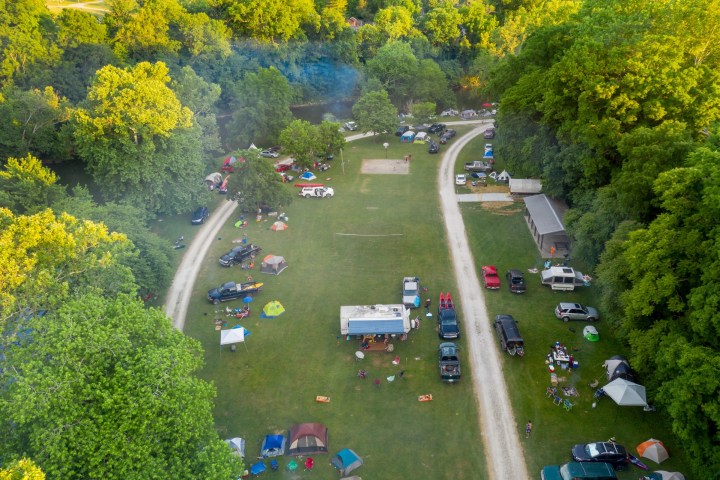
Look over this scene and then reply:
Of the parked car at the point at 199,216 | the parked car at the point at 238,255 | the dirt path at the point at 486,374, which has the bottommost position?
the parked car at the point at 199,216

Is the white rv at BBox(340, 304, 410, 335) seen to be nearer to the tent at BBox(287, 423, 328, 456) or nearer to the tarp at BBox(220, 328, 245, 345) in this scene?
the tarp at BBox(220, 328, 245, 345)

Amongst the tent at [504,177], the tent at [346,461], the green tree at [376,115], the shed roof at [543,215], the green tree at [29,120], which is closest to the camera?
the tent at [346,461]

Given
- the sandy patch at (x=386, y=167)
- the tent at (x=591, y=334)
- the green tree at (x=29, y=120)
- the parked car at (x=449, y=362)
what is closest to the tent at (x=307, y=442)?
the parked car at (x=449, y=362)

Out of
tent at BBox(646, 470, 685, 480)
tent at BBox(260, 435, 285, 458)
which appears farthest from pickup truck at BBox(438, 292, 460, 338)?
tent at BBox(646, 470, 685, 480)

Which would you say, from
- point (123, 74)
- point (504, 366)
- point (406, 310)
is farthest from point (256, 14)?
point (504, 366)

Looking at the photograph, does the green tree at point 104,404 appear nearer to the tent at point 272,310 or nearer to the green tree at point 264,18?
the tent at point 272,310

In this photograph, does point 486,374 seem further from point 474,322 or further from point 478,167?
point 478,167

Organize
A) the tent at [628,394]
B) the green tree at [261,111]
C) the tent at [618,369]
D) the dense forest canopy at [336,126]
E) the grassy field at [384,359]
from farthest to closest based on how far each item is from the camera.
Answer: the green tree at [261,111] → the tent at [618,369] → the tent at [628,394] → the grassy field at [384,359] → the dense forest canopy at [336,126]

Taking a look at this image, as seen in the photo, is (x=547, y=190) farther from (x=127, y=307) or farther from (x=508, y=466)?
(x=127, y=307)
